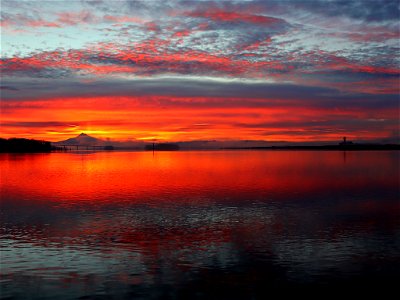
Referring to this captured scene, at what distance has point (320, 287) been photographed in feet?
50.0

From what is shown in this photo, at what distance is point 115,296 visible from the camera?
14453mm

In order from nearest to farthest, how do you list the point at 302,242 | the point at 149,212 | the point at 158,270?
the point at 158,270 → the point at 302,242 → the point at 149,212

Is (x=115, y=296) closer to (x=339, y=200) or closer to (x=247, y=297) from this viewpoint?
(x=247, y=297)

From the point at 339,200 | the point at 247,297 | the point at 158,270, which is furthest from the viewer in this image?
the point at 339,200

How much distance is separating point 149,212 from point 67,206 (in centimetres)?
734

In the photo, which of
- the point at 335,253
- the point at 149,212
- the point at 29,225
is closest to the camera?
the point at 335,253

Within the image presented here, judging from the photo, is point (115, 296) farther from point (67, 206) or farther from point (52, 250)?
point (67, 206)

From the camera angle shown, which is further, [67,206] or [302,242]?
[67,206]

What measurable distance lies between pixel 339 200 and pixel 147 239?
820 inches

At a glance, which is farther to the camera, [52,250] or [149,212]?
[149,212]

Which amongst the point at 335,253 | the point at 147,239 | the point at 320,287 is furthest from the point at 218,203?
the point at 320,287

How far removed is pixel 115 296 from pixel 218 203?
68.5 ft

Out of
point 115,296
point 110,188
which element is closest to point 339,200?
point 110,188

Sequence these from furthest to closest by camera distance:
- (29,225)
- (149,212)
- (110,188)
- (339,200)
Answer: (110,188)
(339,200)
(149,212)
(29,225)
